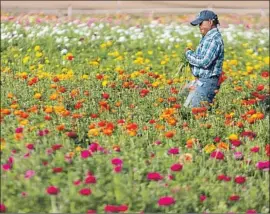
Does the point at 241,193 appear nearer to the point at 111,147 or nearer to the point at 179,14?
the point at 111,147

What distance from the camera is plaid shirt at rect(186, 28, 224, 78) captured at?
708 cm

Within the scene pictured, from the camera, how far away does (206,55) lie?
709 centimetres

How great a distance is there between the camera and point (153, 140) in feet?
19.3

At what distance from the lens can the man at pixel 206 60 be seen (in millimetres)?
7078

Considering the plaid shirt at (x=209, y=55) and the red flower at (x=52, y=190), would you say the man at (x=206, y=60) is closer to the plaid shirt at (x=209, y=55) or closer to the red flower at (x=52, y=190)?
the plaid shirt at (x=209, y=55)

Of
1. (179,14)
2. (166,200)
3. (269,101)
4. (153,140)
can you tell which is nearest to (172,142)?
(153,140)

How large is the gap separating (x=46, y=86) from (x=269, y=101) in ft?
8.08

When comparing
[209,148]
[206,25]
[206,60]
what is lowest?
[209,148]

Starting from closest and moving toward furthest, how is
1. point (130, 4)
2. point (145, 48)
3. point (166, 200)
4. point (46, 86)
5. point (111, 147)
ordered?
point (166, 200) → point (111, 147) → point (46, 86) → point (145, 48) → point (130, 4)

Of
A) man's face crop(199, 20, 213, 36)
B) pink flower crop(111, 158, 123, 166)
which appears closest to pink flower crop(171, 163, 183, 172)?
pink flower crop(111, 158, 123, 166)

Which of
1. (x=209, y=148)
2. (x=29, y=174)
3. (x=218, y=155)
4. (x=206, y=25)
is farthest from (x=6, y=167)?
(x=206, y=25)

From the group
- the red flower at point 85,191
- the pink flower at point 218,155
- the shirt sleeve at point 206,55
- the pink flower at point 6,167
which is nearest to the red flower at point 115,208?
the red flower at point 85,191

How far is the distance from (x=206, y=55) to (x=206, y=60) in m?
0.05

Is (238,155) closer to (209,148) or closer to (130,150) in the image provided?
(209,148)
